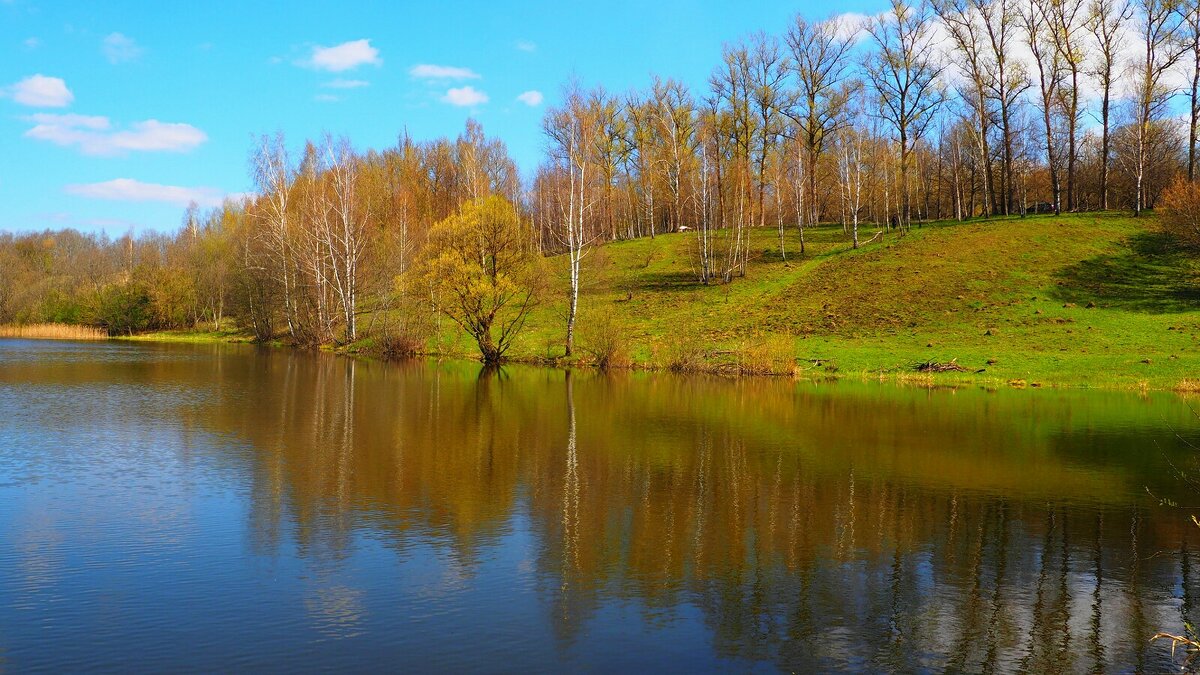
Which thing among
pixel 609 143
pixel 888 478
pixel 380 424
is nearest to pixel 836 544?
pixel 888 478

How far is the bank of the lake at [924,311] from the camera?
3744cm

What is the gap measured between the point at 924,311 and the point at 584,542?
41450mm

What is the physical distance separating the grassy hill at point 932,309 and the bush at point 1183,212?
2.11 meters

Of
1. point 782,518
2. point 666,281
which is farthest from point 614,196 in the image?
point 782,518

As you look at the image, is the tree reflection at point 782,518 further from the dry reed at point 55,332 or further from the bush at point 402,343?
the dry reed at point 55,332

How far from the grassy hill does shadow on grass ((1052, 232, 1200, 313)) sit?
11cm

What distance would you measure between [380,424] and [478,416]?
3.08 metres

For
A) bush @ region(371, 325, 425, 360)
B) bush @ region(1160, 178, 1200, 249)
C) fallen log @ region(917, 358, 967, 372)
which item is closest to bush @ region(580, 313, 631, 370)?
bush @ region(371, 325, 425, 360)

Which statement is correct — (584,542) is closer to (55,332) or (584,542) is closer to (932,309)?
(932,309)

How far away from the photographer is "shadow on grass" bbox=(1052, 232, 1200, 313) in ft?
148

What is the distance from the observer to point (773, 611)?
29.9 ft

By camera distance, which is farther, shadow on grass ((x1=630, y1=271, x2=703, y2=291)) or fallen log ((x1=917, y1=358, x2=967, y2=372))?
shadow on grass ((x1=630, y1=271, x2=703, y2=291))

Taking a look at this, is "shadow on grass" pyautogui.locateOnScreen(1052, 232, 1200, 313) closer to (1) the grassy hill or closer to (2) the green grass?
(1) the grassy hill

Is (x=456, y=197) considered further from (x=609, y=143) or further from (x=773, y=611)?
(x=773, y=611)
